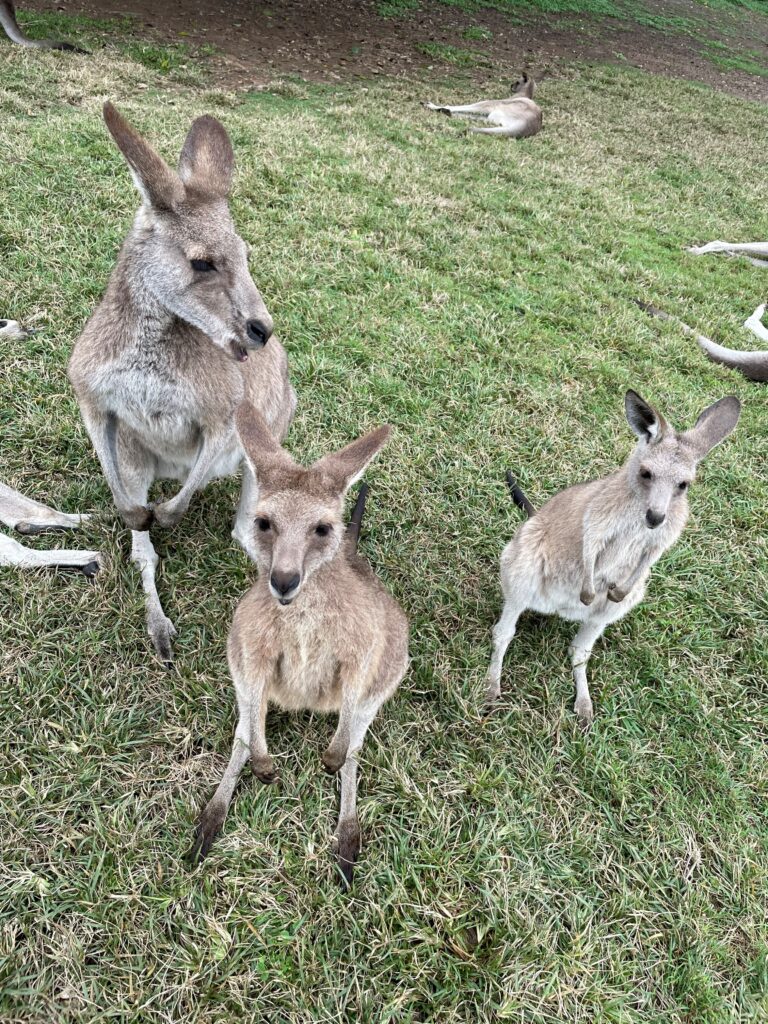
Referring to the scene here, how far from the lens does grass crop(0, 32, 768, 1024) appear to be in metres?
1.73

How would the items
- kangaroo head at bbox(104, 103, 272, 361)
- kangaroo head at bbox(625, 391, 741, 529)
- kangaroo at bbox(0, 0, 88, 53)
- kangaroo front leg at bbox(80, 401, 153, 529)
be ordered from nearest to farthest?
kangaroo head at bbox(104, 103, 272, 361)
kangaroo head at bbox(625, 391, 741, 529)
kangaroo front leg at bbox(80, 401, 153, 529)
kangaroo at bbox(0, 0, 88, 53)

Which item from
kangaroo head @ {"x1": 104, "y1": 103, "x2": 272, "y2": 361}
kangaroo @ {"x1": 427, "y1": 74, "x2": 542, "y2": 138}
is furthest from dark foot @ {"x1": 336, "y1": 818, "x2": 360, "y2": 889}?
kangaroo @ {"x1": 427, "y1": 74, "x2": 542, "y2": 138}

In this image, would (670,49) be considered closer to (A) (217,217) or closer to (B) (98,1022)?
(A) (217,217)

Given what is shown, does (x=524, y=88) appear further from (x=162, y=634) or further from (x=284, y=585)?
(x=284, y=585)

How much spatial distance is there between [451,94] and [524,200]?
15.0 feet

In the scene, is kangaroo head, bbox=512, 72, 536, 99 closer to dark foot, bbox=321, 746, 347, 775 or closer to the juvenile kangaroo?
the juvenile kangaroo

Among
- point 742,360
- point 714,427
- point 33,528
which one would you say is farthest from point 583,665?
point 742,360

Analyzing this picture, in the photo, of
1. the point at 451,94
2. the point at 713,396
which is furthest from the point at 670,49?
the point at 713,396

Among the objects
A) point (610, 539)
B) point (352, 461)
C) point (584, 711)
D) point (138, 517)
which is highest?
point (352, 461)

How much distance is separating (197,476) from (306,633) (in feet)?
3.03

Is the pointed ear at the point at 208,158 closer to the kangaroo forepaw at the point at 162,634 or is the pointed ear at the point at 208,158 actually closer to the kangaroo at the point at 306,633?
the kangaroo at the point at 306,633

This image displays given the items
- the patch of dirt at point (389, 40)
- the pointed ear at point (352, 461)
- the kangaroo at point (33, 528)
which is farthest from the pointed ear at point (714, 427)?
the patch of dirt at point (389, 40)

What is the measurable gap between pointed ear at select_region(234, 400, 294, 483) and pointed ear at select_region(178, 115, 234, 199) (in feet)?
2.85

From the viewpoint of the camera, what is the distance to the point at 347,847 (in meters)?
1.95
